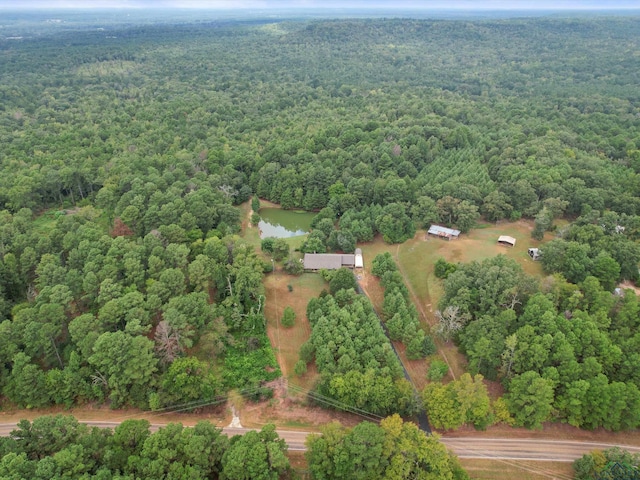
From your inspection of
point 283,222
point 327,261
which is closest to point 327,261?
point 327,261

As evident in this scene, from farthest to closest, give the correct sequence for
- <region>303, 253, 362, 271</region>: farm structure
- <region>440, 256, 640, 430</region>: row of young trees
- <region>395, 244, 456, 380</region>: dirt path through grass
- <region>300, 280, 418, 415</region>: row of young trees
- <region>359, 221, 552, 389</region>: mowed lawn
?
<region>303, 253, 362, 271</region>: farm structure
<region>359, 221, 552, 389</region>: mowed lawn
<region>395, 244, 456, 380</region>: dirt path through grass
<region>300, 280, 418, 415</region>: row of young trees
<region>440, 256, 640, 430</region>: row of young trees

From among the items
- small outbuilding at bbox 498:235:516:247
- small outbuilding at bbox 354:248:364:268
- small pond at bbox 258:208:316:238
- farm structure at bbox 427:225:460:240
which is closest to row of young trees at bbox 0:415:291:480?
small outbuilding at bbox 354:248:364:268

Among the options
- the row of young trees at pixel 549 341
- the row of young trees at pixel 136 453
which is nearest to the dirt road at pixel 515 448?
the row of young trees at pixel 549 341

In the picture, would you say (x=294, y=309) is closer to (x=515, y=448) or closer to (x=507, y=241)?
(x=515, y=448)

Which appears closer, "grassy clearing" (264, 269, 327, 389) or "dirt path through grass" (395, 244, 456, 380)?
"grassy clearing" (264, 269, 327, 389)

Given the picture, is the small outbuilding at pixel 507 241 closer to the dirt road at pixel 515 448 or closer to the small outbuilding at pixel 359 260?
the small outbuilding at pixel 359 260

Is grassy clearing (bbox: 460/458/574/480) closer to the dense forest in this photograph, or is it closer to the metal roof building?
the dense forest
